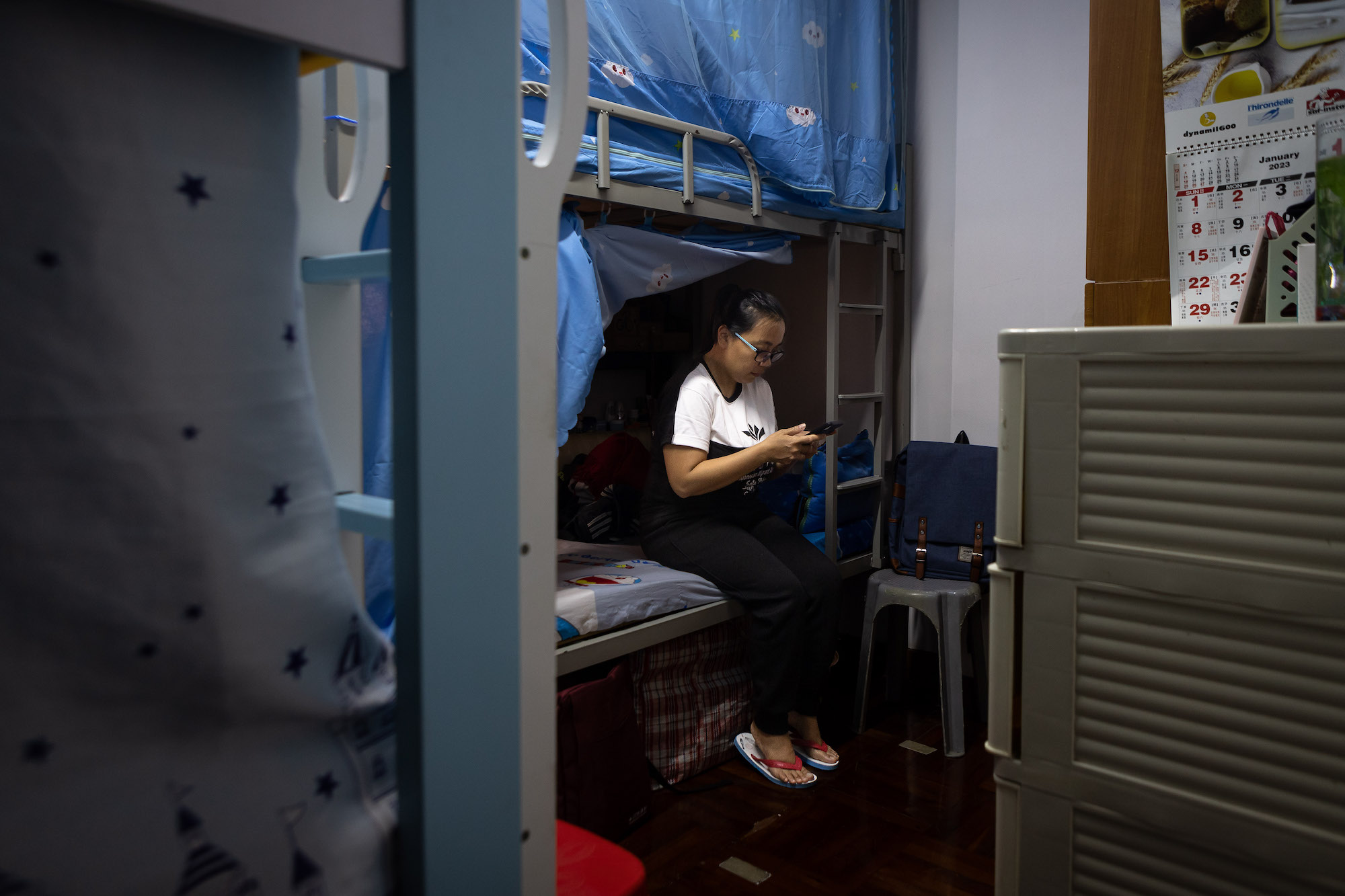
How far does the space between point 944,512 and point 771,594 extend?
816mm

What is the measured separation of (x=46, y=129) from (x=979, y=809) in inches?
94.3

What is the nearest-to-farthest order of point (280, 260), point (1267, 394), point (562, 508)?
point (280, 260)
point (1267, 394)
point (562, 508)

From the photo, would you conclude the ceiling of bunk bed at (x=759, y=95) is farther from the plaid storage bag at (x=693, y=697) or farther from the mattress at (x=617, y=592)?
the plaid storage bag at (x=693, y=697)

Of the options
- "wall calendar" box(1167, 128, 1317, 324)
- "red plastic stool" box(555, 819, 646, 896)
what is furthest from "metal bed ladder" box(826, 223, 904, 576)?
"red plastic stool" box(555, 819, 646, 896)

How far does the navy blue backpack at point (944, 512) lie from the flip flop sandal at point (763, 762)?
2.71ft

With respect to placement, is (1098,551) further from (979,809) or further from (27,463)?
(979,809)

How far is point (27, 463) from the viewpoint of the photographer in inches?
21.6

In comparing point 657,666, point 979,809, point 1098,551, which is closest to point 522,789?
point 1098,551

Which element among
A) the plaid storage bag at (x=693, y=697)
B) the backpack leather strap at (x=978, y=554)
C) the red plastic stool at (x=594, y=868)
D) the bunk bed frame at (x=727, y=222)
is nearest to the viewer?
the bunk bed frame at (x=727, y=222)

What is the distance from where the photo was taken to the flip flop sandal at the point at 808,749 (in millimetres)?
2449

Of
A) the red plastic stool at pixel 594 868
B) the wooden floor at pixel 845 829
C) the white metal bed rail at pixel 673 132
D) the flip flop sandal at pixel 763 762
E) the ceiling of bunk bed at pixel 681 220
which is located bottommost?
the wooden floor at pixel 845 829

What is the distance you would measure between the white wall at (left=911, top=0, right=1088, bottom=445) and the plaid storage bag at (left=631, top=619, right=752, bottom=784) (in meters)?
1.41

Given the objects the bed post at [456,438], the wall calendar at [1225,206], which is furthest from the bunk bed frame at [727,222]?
the wall calendar at [1225,206]

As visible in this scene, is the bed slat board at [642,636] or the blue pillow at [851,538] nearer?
the bed slat board at [642,636]
